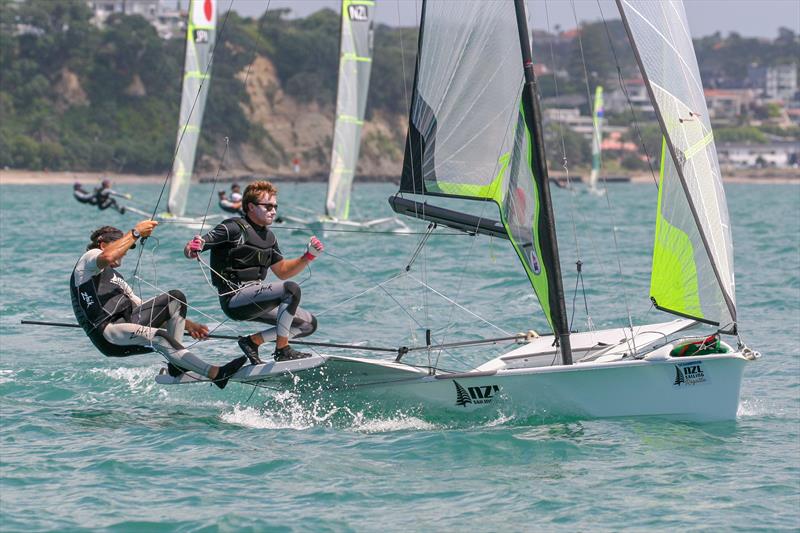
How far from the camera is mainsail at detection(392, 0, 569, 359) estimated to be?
9.02m

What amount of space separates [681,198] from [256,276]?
311 centimetres

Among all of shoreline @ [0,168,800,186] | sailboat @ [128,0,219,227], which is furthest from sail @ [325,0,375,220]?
shoreline @ [0,168,800,186]

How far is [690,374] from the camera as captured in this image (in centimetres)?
893

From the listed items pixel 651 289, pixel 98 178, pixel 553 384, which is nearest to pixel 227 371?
pixel 553 384

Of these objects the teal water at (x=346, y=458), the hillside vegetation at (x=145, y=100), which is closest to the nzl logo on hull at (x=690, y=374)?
the teal water at (x=346, y=458)

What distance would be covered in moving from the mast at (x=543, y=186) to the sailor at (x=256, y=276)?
165 cm

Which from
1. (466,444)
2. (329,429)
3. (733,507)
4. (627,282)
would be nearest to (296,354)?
(329,429)

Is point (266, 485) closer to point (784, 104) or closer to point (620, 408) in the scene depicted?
point (620, 408)

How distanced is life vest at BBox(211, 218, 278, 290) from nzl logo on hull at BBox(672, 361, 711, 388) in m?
3.02

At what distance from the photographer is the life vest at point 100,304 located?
29.4ft

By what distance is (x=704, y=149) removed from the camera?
9.22m

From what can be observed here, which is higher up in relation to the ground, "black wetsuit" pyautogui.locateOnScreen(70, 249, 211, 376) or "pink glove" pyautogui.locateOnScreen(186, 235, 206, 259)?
"pink glove" pyautogui.locateOnScreen(186, 235, 206, 259)

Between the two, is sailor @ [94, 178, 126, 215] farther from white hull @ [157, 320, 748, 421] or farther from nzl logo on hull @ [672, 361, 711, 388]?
nzl logo on hull @ [672, 361, 711, 388]

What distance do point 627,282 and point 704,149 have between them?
10.6 m
